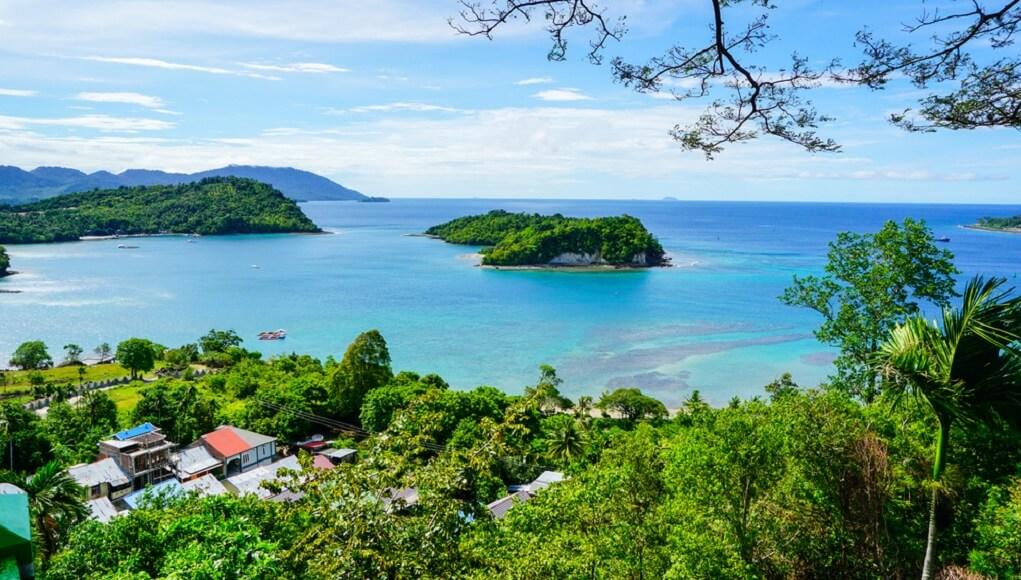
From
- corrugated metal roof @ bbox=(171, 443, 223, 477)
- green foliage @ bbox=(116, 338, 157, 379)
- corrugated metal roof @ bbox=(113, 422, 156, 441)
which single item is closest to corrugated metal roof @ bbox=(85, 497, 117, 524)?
corrugated metal roof @ bbox=(171, 443, 223, 477)

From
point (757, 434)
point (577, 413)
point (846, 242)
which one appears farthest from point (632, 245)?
point (757, 434)

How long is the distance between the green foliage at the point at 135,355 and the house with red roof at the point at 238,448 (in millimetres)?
13308

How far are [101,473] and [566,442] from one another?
1321 centimetres

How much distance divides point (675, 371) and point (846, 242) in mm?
20740

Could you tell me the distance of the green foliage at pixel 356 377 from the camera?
22625 millimetres

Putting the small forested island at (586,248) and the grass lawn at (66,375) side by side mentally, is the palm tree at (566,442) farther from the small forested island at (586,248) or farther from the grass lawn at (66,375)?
the small forested island at (586,248)

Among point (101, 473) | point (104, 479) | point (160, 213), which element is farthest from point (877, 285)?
point (160, 213)

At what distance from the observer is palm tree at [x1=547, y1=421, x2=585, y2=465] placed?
58.9 ft

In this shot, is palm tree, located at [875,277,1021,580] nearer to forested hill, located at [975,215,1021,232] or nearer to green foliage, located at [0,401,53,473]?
green foliage, located at [0,401,53,473]

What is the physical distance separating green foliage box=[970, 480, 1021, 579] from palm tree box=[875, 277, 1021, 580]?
2.95ft

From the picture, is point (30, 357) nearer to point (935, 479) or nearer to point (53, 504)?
point (53, 504)

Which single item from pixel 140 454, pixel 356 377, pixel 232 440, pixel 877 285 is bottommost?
pixel 232 440

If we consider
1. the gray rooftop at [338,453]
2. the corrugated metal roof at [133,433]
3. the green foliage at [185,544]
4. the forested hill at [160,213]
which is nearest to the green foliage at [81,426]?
the corrugated metal roof at [133,433]

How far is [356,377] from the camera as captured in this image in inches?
891
